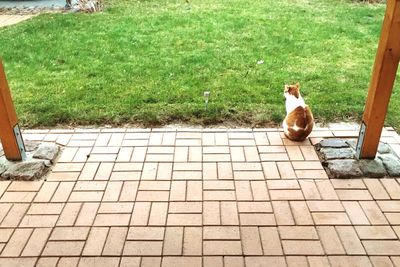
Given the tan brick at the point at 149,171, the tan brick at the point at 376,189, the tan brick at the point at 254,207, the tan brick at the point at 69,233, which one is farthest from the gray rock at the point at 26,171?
the tan brick at the point at 376,189

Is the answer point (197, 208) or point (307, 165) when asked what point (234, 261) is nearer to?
point (197, 208)

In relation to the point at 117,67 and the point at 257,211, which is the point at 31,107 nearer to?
the point at 117,67

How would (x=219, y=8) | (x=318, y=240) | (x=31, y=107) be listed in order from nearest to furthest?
(x=318, y=240)
(x=31, y=107)
(x=219, y=8)

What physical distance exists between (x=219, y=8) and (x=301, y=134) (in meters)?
5.30

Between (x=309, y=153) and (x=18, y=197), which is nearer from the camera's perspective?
(x=18, y=197)

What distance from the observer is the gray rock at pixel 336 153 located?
3805mm

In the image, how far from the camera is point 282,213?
318cm

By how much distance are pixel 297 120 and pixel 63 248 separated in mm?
2307

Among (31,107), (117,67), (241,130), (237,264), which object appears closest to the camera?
(237,264)

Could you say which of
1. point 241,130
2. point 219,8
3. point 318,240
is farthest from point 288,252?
point 219,8

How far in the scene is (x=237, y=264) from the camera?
2.73 meters

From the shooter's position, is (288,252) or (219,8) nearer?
(288,252)

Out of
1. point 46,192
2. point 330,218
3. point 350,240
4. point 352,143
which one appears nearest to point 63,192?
point 46,192

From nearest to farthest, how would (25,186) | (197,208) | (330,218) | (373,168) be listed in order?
(330,218) < (197,208) < (25,186) < (373,168)
